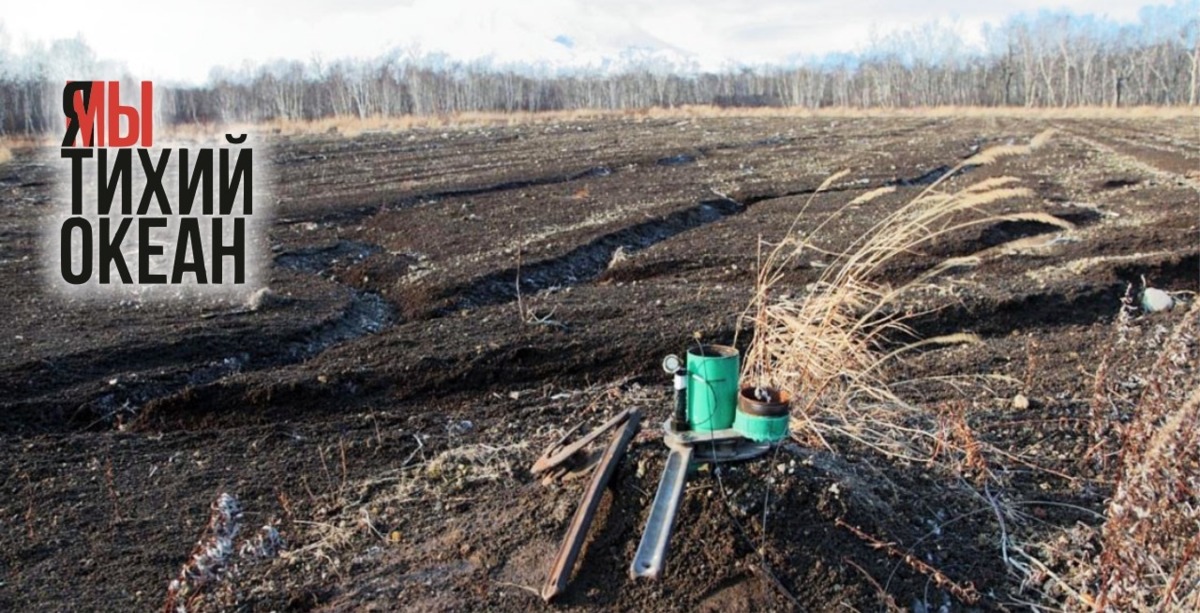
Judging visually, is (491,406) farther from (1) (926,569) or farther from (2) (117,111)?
(2) (117,111)

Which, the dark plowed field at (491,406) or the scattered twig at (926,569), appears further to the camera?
the dark plowed field at (491,406)

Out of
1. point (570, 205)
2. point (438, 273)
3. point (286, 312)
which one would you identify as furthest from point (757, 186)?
point (286, 312)

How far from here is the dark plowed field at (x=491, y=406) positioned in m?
2.76

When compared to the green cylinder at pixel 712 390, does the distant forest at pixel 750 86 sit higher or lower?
higher

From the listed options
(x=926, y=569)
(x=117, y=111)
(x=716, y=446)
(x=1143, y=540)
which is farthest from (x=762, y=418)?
(x=117, y=111)

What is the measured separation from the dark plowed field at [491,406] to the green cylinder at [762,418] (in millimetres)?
99

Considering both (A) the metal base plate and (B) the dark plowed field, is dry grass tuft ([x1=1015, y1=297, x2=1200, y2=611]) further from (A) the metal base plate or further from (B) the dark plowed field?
(A) the metal base plate

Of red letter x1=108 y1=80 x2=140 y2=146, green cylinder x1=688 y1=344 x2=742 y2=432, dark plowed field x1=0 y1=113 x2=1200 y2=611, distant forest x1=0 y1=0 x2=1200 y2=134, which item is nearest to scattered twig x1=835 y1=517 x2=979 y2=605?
dark plowed field x1=0 y1=113 x2=1200 y2=611

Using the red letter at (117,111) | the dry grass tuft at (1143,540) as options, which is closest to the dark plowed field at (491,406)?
the dry grass tuft at (1143,540)

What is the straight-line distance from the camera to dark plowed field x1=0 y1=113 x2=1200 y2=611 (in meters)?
2.76

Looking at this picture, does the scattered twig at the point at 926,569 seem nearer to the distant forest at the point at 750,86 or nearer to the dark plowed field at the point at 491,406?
the dark plowed field at the point at 491,406

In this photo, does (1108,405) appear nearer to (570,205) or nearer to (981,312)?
(981,312)

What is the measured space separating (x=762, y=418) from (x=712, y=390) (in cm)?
18

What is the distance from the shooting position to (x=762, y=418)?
285cm
